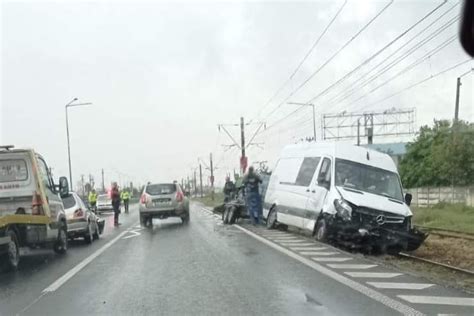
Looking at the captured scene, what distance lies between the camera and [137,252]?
14.3m

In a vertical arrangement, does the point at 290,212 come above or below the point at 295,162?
below

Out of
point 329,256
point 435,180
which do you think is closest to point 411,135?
point 435,180

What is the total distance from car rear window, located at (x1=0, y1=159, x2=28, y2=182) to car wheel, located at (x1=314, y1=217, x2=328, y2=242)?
6957 mm

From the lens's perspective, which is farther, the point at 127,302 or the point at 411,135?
the point at 411,135

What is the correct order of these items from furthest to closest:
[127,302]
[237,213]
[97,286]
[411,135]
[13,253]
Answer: [411,135], [237,213], [13,253], [97,286], [127,302]

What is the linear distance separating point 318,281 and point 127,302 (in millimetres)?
3010

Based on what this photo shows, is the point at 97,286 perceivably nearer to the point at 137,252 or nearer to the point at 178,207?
the point at 137,252

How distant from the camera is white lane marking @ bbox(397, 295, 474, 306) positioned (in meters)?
8.06

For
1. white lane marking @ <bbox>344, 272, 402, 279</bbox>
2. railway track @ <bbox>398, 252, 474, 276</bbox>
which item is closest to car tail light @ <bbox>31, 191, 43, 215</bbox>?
white lane marking @ <bbox>344, 272, 402, 279</bbox>

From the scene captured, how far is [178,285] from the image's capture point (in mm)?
9500

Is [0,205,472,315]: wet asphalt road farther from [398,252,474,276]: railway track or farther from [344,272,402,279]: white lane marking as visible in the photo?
[398,252,474,276]: railway track

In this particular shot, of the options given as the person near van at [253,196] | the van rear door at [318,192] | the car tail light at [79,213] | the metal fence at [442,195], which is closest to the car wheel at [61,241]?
the car tail light at [79,213]

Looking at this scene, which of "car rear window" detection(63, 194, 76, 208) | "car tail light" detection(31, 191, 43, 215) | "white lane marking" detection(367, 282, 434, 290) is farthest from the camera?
"car rear window" detection(63, 194, 76, 208)

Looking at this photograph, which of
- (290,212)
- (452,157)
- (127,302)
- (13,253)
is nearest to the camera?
(127,302)
